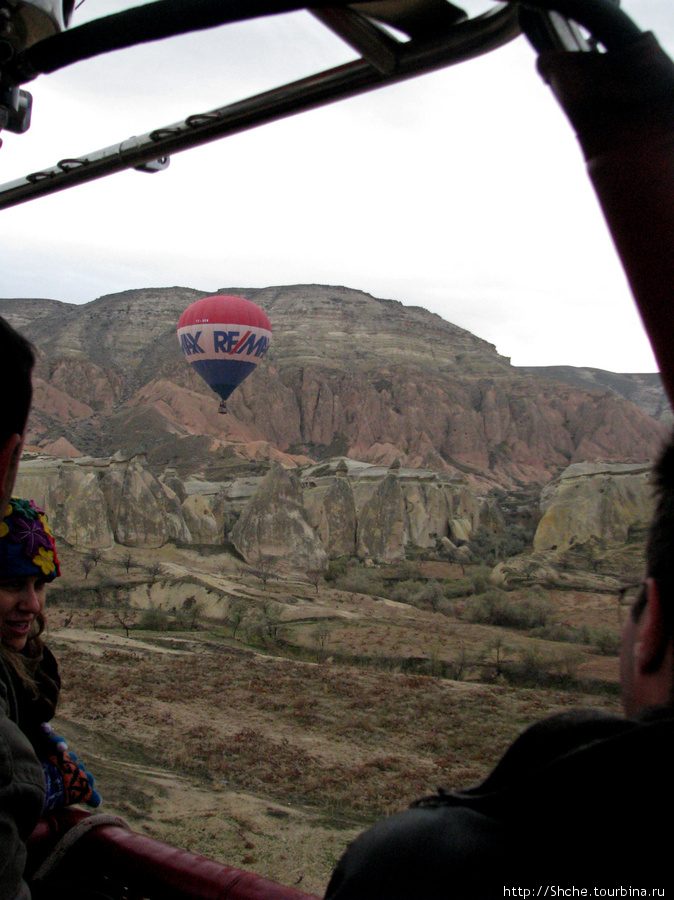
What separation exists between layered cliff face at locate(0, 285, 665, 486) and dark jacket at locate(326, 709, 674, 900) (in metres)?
38.6

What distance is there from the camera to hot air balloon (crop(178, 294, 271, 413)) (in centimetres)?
2519

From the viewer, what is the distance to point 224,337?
989 inches

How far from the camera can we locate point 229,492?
78.8 feet

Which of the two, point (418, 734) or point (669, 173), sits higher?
point (669, 173)

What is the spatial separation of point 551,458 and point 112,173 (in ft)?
180

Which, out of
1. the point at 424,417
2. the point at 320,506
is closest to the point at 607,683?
the point at 320,506

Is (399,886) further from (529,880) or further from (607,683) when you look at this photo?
(607,683)

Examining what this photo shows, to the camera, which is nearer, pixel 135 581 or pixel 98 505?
pixel 135 581

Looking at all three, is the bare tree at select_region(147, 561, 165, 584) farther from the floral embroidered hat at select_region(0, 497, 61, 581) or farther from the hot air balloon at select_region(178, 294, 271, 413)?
the hot air balloon at select_region(178, 294, 271, 413)

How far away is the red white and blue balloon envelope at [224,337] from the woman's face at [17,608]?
78.0ft

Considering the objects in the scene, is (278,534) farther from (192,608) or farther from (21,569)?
(21,569)

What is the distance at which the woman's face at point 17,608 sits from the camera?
181 centimetres

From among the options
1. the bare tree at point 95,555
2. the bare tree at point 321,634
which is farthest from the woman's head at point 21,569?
the bare tree at point 95,555

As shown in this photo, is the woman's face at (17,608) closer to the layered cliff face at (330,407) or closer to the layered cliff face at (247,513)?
the layered cliff face at (247,513)
